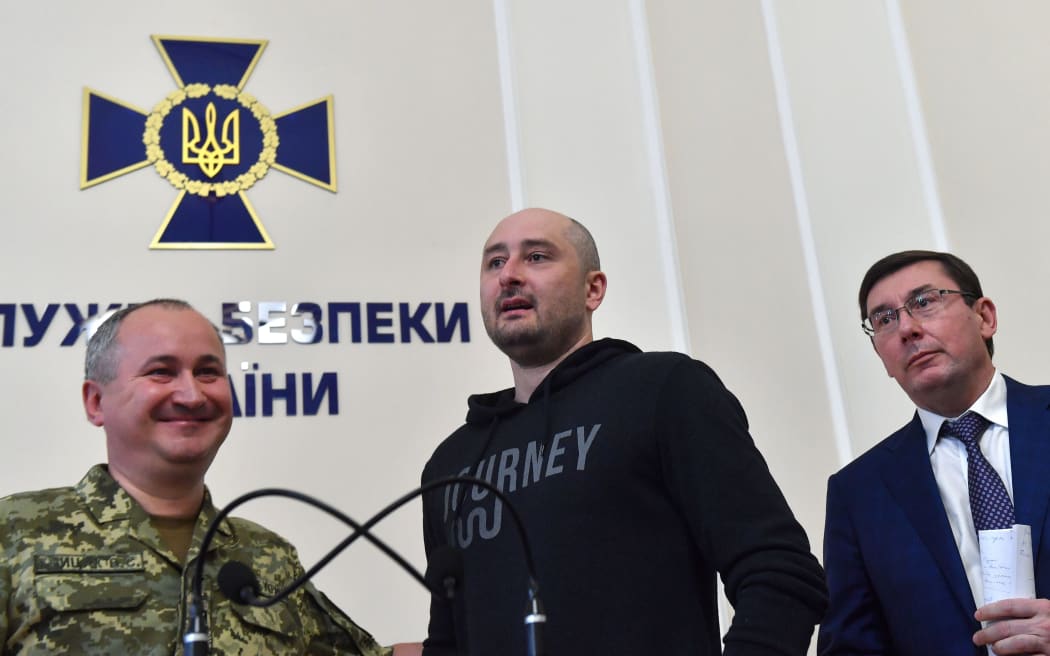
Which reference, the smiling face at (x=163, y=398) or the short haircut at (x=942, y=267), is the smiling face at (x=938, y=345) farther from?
the smiling face at (x=163, y=398)

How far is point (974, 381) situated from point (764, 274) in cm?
129

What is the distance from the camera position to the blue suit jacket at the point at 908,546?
2043 millimetres

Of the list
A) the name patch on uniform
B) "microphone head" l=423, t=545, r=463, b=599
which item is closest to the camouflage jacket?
the name patch on uniform

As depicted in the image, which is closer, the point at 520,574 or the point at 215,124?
the point at 520,574

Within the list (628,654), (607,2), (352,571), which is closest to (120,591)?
(628,654)

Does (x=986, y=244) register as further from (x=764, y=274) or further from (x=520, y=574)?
(x=520, y=574)

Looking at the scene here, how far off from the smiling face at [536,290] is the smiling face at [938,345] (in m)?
0.69

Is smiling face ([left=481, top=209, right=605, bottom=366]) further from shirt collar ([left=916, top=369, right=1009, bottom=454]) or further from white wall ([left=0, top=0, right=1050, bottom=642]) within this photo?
white wall ([left=0, top=0, right=1050, bottom=642])

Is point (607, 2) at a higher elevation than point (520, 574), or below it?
higher

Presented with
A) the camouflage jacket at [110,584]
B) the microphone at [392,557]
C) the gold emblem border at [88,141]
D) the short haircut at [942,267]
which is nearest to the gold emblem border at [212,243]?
the gold emblem border at [88,141]

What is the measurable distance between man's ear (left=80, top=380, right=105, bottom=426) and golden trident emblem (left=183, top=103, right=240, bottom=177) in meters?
1.47

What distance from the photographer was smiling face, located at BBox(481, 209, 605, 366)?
200 centimetres

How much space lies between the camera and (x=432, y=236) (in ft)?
10.9

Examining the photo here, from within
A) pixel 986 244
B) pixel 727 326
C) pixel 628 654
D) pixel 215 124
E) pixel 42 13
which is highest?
pixel 42 13
